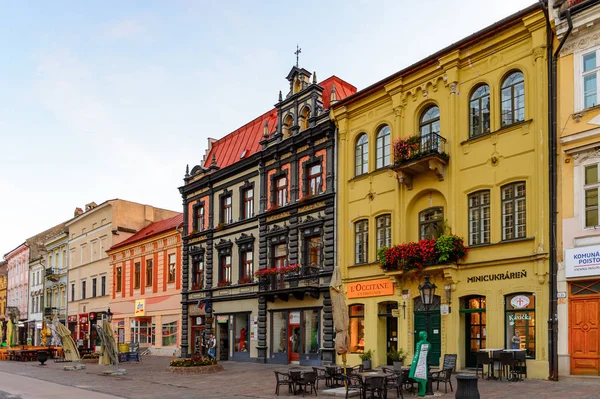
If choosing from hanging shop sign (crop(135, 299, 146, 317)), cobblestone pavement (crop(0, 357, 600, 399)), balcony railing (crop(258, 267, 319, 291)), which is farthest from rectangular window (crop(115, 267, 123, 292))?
balcony railing (crop(258, 267, 319, 291))

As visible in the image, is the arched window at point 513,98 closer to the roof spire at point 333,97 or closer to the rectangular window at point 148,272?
the roof spire at point 333,97

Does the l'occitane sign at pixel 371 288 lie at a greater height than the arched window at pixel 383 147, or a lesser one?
lesser

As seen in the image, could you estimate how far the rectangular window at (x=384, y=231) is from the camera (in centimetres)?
2525

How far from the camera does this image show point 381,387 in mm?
15797

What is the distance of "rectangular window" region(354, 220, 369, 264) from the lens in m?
26.4

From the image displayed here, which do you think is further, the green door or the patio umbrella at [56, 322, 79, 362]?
the patio umbrella at [56, 322, 79, 362]

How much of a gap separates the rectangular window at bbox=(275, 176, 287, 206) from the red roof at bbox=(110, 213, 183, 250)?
36.7ft

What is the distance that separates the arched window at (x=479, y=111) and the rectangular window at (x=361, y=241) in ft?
21.2

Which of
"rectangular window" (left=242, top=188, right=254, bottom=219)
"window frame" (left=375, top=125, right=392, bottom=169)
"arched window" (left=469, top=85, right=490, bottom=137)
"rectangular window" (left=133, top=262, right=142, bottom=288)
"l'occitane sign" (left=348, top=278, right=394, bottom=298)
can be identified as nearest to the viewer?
"arched window" (left=469, top=85, right=490, bottom=137)

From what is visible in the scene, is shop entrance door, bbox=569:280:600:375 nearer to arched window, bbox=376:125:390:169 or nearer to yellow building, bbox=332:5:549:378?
yellow building, bbox=332:5:549:378

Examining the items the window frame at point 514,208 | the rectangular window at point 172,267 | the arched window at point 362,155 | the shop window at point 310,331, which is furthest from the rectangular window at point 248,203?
the window frame at point 514,208

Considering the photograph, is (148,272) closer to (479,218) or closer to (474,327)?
(474,327)

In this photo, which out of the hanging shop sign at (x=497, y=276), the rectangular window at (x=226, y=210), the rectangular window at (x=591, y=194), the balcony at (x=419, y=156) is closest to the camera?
the rectangular window at (x=591, y=194)

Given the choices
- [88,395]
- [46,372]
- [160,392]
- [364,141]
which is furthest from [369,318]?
[46,372]
